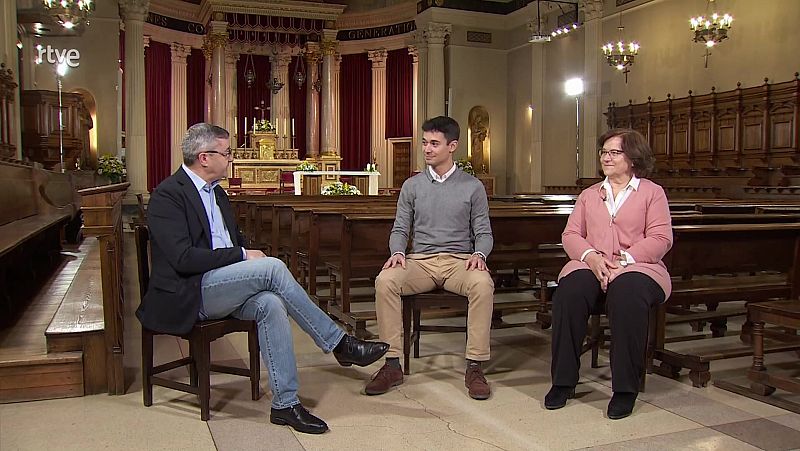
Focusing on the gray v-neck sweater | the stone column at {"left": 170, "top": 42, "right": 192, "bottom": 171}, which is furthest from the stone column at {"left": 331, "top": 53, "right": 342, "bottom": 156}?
the gray v-neck sweater

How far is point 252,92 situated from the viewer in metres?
18.7

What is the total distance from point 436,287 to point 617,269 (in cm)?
86

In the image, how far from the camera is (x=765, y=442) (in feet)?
8.48

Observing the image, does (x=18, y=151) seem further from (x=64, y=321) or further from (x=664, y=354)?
(x=664, y=354)

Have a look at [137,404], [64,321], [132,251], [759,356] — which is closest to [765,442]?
[759,356]

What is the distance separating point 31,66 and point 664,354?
13.1 metres

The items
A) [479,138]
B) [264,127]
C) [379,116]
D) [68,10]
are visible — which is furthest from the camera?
[379,116]

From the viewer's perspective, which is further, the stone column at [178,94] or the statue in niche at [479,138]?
the statue in niche at [479,138]

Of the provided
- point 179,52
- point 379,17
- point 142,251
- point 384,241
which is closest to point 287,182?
point 179,52

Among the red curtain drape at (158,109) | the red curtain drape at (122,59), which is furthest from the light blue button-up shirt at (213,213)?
the red curtain drape at (158,109)

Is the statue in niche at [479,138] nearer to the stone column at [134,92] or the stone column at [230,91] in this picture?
the stone column at [230,91]

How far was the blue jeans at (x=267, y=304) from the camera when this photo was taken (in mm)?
2719

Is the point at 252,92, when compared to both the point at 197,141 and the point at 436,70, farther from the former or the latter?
the point at 197,141

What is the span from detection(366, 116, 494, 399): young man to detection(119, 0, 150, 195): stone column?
1199 centimetres
